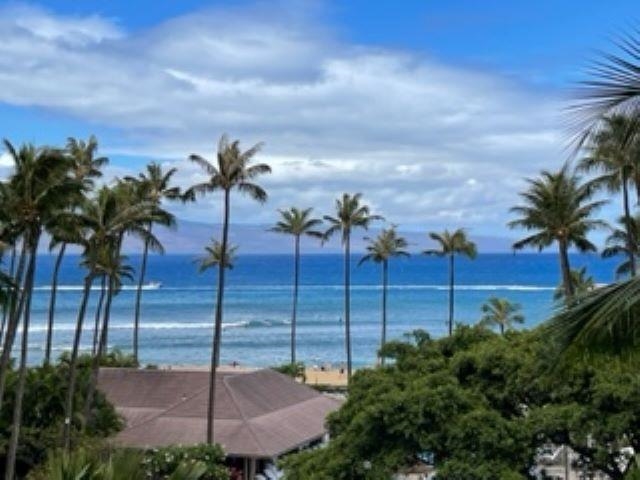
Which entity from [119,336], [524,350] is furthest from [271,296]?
[524,350]

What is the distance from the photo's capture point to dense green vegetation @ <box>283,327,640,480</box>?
53.1ft

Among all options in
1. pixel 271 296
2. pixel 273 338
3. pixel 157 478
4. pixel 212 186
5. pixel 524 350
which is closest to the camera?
pixel 524 350

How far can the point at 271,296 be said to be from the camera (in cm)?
16325

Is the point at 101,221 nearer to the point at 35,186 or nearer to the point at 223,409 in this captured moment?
the point at 35,186

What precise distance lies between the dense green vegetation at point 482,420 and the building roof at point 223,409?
38.7ft

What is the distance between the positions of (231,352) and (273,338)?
10.4m

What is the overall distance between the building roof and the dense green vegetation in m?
11.8

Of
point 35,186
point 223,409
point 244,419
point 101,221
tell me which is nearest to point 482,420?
point 35,186

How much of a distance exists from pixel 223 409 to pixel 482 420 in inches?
700

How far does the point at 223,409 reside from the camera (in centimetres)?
3288

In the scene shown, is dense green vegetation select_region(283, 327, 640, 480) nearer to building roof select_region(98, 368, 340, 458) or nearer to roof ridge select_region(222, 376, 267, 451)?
roof ridge select_region(222, 376, 267, 451)

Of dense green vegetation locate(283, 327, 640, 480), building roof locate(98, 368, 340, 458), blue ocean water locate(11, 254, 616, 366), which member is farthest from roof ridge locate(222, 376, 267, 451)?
blue ocean water locate(11, 254, 616, 366)

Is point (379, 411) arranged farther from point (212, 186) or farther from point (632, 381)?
point (212, 186)

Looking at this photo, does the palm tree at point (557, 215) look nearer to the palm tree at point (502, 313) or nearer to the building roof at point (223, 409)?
the building roof at point (223, 409)
